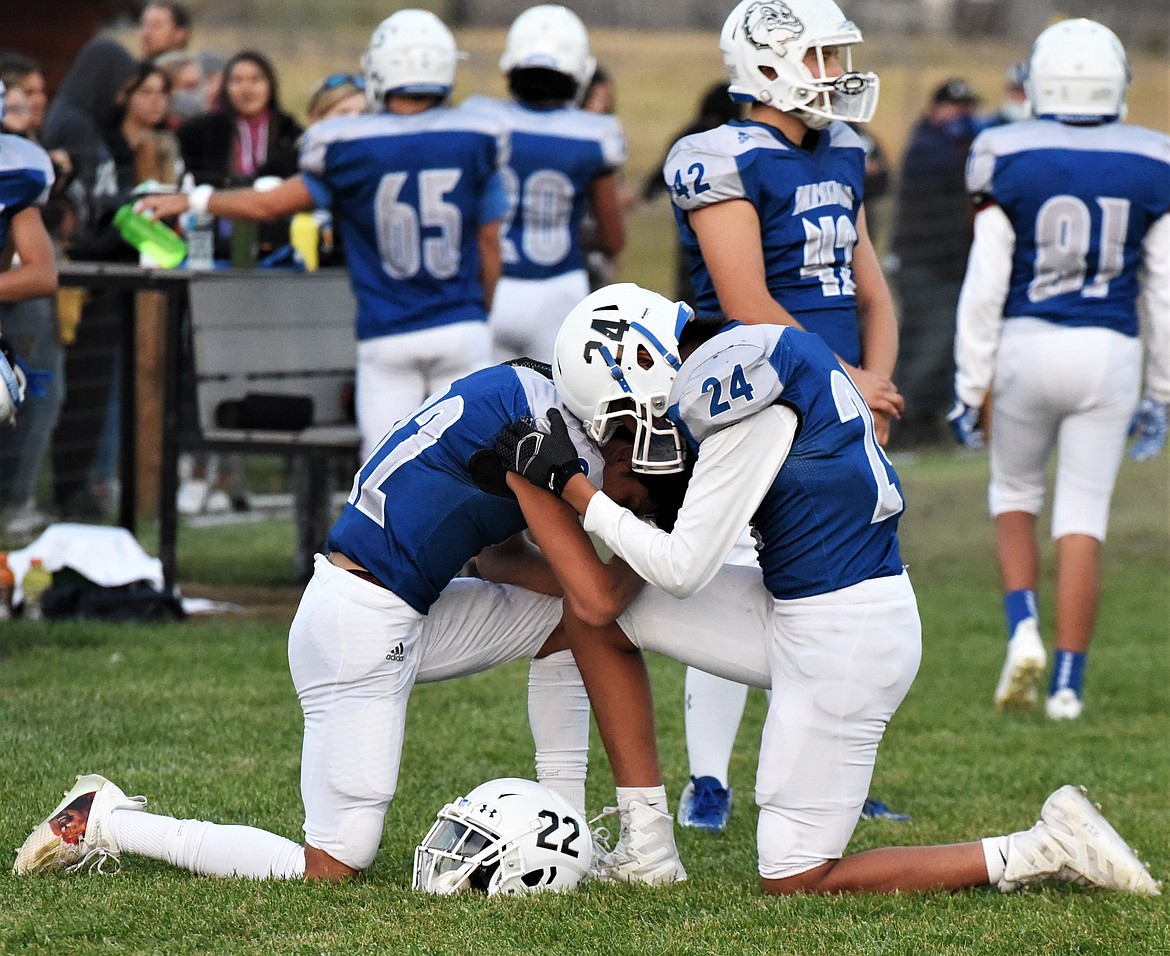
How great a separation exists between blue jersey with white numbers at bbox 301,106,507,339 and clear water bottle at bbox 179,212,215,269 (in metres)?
0.82

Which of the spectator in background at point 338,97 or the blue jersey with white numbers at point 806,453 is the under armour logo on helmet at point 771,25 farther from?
the spectator in background at point 338,97

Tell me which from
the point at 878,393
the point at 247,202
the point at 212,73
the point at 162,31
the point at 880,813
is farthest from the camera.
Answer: the point at 212,73

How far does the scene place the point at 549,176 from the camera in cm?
793

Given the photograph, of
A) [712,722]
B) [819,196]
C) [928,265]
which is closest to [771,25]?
[819,196]

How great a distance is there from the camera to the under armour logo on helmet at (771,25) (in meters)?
4.61

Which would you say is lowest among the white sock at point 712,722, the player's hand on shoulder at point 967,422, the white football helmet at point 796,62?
the white sock at point 712,722

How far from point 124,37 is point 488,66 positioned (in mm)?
5854

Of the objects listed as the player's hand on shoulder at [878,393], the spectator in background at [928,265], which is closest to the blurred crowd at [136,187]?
the spectator in background at [928,265]

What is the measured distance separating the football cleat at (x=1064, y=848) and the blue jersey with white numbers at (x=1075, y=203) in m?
2.58

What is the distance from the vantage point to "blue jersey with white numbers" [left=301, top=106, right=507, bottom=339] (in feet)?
22.3

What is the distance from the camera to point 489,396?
12.9ft

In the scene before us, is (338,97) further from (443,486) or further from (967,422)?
(443,486)

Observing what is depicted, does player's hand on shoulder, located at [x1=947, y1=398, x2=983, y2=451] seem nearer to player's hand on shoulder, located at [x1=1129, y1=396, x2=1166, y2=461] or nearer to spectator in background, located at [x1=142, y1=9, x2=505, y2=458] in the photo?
player's hand on shoulder, located at [x1=1129, y1=396, x2=1166, y2=461]

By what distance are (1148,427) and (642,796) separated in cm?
316
